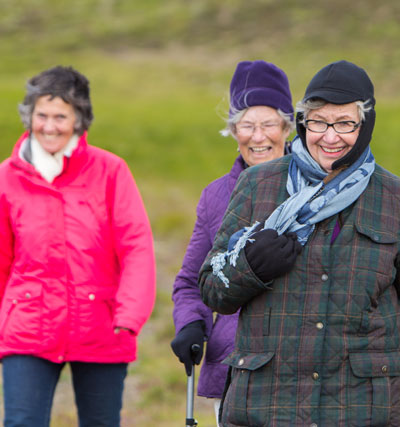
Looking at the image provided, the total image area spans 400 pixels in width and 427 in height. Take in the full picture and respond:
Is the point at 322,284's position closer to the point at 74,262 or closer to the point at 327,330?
the point at 327,330

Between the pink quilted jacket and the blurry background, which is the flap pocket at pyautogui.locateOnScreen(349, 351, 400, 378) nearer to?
the pink quilted jacket

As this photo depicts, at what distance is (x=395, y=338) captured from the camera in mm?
3373

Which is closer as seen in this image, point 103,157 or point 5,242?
point 5,242

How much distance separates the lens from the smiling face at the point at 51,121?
16.5 feet

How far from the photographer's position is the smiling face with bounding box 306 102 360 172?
3465 mm

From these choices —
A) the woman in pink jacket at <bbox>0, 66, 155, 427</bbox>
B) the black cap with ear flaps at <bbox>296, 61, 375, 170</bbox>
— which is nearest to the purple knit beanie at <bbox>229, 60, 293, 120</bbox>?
the woman in pink jacket at <bbox>0, 66, 155, 427</bbox>

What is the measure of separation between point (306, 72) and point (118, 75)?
781 centimetres

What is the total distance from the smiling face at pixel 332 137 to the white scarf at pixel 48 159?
1.79m

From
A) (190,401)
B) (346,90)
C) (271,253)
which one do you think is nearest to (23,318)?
(190,401)

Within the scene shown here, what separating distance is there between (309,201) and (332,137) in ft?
0.84

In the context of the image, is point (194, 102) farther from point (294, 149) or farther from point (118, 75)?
point (294, 149)

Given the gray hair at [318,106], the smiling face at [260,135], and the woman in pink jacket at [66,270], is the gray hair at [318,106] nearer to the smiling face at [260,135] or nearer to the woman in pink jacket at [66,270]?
the smiling face at [260,135]

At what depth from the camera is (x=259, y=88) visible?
15.7 feet

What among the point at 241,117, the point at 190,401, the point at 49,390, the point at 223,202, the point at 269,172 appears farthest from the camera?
the point at 241,117
